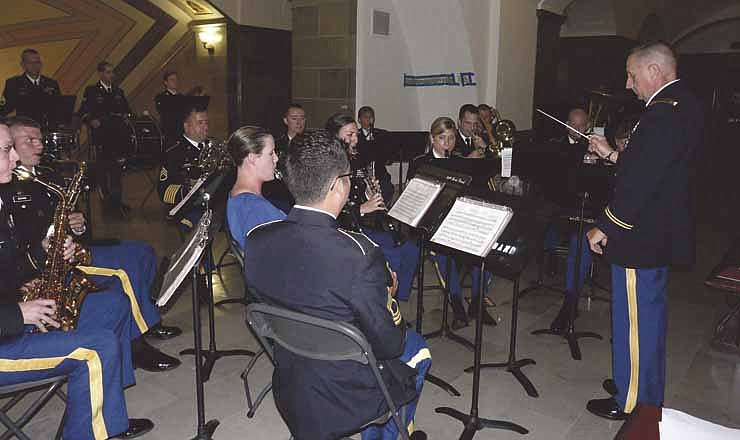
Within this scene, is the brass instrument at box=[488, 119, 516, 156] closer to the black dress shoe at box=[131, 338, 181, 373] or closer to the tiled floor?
the tiled floor

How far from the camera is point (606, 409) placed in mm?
2836

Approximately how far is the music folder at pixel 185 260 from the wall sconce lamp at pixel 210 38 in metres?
7.74

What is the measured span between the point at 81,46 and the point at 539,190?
8.87 m

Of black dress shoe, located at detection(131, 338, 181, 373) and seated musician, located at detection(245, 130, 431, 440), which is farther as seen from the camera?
black dress shoe, located at detection(131, 338, 181, 373)

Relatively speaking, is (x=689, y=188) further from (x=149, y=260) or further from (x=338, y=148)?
(x=149, y=260)

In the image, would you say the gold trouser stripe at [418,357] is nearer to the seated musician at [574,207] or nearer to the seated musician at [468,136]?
the seated musician at [574,207]

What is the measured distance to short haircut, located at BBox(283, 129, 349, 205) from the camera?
5.92 ft

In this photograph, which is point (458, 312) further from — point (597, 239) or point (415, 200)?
point (597, 239)

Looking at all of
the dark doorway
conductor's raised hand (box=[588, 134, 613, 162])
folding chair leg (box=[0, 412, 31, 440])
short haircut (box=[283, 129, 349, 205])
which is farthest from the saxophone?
the dark doorway

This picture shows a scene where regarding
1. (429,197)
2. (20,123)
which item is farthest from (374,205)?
(20,123)

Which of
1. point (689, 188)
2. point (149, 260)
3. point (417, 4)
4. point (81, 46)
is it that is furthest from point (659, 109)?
point (81, 46)

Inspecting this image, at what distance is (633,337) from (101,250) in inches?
108

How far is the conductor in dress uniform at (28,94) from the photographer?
22.2 ft

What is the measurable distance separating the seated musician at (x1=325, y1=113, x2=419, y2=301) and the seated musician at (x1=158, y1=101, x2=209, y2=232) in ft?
3.23
